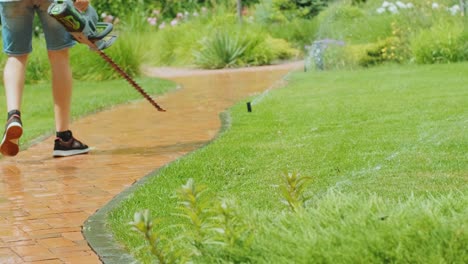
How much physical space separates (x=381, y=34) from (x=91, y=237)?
12092 millimetres

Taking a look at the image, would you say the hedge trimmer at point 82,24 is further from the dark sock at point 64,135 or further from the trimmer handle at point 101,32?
the dark sock at point 64,135

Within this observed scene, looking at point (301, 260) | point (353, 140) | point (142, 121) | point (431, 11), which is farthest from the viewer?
point (431, 11)

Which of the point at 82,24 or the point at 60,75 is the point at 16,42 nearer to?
the point at 60,75

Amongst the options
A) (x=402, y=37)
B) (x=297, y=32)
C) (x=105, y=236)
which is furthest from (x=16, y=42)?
(x=297, y=32)

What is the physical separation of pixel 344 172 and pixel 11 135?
215 centimetres

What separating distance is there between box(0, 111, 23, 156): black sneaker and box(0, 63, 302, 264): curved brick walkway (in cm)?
14

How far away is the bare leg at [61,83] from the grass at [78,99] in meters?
0.71

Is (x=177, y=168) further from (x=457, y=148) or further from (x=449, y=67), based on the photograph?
(x=449, y=67)

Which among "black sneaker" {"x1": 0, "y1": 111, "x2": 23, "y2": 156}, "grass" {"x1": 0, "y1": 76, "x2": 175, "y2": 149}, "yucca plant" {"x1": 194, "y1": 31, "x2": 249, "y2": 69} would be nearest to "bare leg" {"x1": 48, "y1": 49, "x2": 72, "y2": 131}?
"black sneaker" {"x1": 0, "y1": 111, "x2": 23, "y2": 156}

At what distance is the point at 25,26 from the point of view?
7.02m

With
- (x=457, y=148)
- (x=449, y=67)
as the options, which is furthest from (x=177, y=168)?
(x=449, y=67)

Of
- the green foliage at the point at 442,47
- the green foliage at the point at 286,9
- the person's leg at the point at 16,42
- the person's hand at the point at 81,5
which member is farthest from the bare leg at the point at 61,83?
the green foliage at the point at 286,9

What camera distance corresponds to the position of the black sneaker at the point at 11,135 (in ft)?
21.9

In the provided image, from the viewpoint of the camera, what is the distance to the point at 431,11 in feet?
53.2
